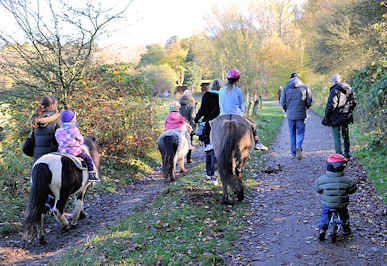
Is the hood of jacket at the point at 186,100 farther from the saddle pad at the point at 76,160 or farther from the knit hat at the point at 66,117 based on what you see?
the knit hat at the point at 66,117

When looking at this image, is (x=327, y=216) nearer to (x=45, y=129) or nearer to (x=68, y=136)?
(x=68, y=136)

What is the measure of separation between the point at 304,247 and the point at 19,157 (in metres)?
7.26

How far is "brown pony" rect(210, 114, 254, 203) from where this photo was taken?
6078mm

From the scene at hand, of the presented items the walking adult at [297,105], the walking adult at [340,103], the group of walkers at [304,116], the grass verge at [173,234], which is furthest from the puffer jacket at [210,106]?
the walking adult at [340,103]

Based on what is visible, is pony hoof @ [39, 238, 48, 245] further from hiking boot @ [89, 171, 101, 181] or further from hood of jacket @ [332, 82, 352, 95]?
hood of jacket @ [332, 82, 352, 95]

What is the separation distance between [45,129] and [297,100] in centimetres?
655

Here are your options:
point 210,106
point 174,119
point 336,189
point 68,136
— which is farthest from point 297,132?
point 68,136

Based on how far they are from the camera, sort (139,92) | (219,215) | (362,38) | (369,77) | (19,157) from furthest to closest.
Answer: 1. (362,38)
2. (139,92)
3. (369,77)
4. (19,157)
5. (219,215)

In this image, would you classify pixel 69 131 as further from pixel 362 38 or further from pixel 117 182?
pixel 362 38

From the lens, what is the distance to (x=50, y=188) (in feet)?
18.1

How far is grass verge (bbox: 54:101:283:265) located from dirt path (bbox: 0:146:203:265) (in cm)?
54

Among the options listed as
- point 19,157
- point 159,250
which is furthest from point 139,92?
point 159,250

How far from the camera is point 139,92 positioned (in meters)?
11.4

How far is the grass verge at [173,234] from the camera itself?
15.0 feet
